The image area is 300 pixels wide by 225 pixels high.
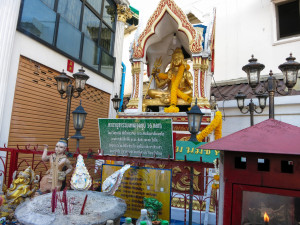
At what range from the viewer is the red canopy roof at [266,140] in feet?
5.67

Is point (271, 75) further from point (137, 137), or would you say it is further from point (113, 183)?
point (113, 183)

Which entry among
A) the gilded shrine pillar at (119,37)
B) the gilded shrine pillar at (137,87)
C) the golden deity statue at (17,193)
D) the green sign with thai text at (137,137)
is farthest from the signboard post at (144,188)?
the gilded shrine pillar at (119,37)

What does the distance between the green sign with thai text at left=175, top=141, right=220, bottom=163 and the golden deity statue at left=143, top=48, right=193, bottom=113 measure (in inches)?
148

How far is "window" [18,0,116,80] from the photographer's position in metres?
6.64

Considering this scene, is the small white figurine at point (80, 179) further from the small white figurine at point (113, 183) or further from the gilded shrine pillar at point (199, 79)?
the gilded shrine pillar at point (199, 79)

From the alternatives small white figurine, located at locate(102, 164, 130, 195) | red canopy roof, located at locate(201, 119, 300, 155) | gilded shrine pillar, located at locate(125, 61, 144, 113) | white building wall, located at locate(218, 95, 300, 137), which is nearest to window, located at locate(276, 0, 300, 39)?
white building wall, located at locate(218, 95, 300, 137)

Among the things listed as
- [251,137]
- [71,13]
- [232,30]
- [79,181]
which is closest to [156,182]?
[79,181]

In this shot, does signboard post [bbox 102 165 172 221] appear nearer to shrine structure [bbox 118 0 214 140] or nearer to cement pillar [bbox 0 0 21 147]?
shrine structure [bbox 118 0 214 140]

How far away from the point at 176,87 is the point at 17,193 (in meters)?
5.57

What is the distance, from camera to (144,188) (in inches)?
135

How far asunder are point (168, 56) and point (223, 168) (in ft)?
24.2

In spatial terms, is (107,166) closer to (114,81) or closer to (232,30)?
(114,81)

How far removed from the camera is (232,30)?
36.0ft

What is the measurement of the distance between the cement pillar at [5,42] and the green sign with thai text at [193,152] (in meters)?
4.94
